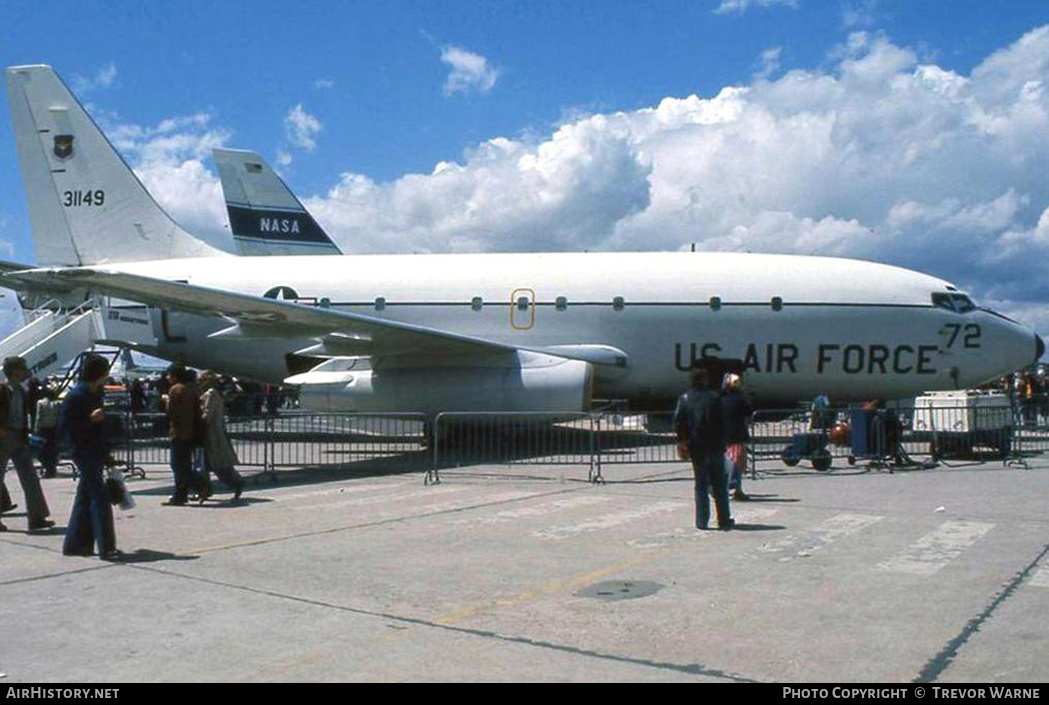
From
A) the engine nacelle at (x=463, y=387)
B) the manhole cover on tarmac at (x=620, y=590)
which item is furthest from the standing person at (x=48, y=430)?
the manhole cover on tarmac at (x=620, y=590)

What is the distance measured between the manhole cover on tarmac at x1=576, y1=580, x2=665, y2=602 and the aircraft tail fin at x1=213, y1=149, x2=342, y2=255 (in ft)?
124

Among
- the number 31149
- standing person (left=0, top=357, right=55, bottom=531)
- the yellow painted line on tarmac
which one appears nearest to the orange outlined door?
the number 31149

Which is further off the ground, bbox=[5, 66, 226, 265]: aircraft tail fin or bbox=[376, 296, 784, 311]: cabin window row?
bbox=[5, 66, 226, 265]: aircraft tail fin

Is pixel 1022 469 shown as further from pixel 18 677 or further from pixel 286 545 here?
pixel 18 677

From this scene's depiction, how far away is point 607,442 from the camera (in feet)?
64.4

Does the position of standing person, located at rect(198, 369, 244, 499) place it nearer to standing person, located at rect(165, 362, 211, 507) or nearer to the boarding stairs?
standing person, located at rect(165, 362, 211, 507)

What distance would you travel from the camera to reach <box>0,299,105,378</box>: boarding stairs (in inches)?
833

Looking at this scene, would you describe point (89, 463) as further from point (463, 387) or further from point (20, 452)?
point (463, 387)

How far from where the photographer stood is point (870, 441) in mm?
15320

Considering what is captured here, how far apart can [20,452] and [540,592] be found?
239 inches

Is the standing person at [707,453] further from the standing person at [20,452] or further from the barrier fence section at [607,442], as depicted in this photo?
the standing person at [20,452]

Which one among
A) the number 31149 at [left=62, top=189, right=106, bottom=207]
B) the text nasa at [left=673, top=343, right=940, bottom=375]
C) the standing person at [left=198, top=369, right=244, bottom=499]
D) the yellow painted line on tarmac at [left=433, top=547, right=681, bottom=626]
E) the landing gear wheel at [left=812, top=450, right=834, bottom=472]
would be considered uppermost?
the number 31149 at [left=62, top=189, right=106, bottom=207]

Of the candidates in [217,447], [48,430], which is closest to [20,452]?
[217,447]
